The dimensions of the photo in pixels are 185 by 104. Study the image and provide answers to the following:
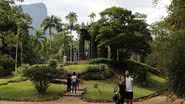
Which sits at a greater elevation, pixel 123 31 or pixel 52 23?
pixel 52 23

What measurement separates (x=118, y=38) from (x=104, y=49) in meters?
9.73

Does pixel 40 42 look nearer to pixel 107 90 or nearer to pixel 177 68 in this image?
pixel 107 90

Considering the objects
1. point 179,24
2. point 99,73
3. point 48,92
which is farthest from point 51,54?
point 179,24

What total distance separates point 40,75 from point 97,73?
1103cm

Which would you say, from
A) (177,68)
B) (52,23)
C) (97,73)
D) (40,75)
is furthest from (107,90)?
(52,23)

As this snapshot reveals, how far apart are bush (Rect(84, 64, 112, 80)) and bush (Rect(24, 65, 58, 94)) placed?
8.96 m

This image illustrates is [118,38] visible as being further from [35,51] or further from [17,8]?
[35,51]

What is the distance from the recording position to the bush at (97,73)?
35994 millimetres

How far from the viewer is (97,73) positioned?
36719mm

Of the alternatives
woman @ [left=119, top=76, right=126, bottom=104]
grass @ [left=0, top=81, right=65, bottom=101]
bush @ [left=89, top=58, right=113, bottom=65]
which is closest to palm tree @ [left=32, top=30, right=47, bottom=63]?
bush @ [left=89, top=58, right=113, bottom=65]

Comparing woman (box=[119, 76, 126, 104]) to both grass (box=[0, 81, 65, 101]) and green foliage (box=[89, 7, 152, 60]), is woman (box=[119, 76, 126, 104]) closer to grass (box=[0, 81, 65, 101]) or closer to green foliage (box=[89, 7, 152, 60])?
grass (box=[0, 81, 65, 101])

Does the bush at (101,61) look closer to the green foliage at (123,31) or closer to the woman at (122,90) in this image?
the green foliage at (123,31)

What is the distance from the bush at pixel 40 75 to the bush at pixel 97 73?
8.96 m

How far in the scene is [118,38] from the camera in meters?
40.7
